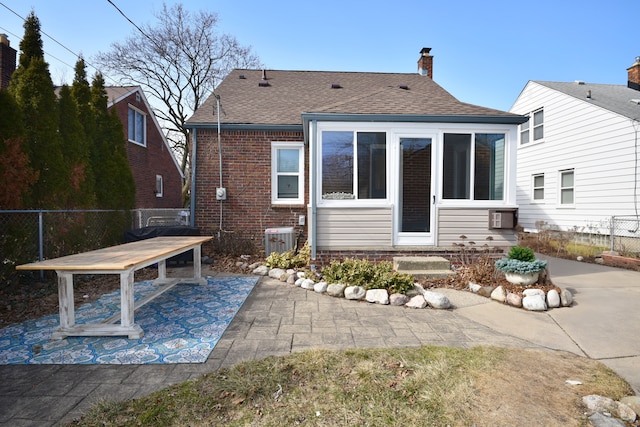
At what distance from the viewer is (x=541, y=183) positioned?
13.0 m

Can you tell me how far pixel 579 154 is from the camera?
11133mm

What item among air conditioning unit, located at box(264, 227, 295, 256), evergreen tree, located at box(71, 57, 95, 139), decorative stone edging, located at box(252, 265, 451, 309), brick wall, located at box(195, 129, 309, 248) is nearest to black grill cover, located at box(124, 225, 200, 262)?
brick wall, located at box(195, 129, 309, 248)

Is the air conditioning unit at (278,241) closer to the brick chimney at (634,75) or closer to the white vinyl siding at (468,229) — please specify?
the white vinyl siding at (468,229)

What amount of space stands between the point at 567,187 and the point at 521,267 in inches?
342

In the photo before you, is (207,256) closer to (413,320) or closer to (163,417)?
(413,320)

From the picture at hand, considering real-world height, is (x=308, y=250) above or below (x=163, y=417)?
above

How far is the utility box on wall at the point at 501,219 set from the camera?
6.46 m

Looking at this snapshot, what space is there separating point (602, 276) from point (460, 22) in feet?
21.8

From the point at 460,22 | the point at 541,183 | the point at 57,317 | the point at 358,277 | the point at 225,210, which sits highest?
the point at 460,22

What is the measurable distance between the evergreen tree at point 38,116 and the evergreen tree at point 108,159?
1383mm

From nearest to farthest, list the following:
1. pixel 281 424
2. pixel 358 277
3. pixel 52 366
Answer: pixel 281 424
pixel 52 366
pixel 358 277

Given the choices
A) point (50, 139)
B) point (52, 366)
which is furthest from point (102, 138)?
point (52, 366)

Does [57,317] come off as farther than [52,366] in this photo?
Yes

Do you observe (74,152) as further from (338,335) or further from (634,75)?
(634,75)
